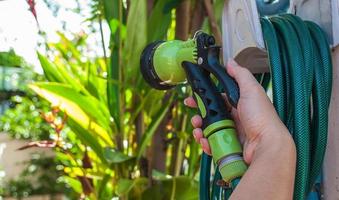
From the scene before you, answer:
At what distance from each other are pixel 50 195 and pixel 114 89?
15.4 feet

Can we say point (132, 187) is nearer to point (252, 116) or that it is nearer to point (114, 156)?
point (114, 156)

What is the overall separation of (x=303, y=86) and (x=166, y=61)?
21 centimetres

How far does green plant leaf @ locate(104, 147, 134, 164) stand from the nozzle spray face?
0.49 m

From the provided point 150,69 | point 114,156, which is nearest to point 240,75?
point 150,69

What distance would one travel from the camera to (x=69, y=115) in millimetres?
1480

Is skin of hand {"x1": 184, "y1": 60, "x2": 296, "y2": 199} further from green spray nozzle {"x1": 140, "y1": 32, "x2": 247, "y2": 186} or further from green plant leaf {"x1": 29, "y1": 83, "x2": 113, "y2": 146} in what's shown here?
green plant leaf {"x1": 29, "y1": 83, "x2": 113, "y2": 146}

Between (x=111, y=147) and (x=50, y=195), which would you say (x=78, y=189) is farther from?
(x=50, y=195)

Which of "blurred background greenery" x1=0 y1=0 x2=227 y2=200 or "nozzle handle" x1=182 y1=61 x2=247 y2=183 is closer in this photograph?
"nozzle handle" x1=182 y1=61 x2=247 y2=183

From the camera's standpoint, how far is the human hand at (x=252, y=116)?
0.66 meters

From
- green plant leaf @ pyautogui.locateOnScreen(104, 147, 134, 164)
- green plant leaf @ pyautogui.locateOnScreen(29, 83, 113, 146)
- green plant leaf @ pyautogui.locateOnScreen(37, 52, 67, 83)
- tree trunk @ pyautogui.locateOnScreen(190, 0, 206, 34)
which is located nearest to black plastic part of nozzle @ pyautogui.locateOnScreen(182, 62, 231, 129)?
green plant leaf @ pyautogui.locateOnScreen(104, 147, 134, 164)

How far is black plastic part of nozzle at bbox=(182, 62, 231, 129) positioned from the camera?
2.35 ft

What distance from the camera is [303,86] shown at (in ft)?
2.35

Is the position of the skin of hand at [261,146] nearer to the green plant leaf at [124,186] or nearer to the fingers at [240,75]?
the fingers at [240,75]

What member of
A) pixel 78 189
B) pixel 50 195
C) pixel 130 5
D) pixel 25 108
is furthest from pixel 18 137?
pixel 130 5
